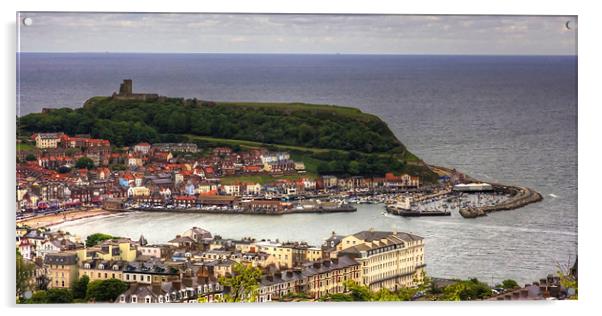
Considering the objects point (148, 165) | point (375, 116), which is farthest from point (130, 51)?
point (375, 116)

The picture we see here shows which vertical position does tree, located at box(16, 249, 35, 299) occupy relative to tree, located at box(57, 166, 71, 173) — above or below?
below

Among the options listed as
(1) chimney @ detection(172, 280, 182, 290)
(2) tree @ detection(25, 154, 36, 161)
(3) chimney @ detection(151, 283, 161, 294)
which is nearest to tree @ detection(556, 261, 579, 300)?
(1) chimney @ detection(172, 280, 182, 290)

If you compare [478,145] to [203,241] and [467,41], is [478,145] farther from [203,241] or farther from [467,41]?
[203,241]

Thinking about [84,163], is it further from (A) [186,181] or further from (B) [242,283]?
(B) [242,283]

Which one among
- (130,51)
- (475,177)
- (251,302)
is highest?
(130,51)

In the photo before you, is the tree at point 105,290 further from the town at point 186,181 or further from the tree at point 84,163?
the tree at point 84,163

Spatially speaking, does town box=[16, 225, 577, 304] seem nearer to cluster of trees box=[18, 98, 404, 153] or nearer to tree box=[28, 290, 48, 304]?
tree box=[28, 290, 48, 304]
